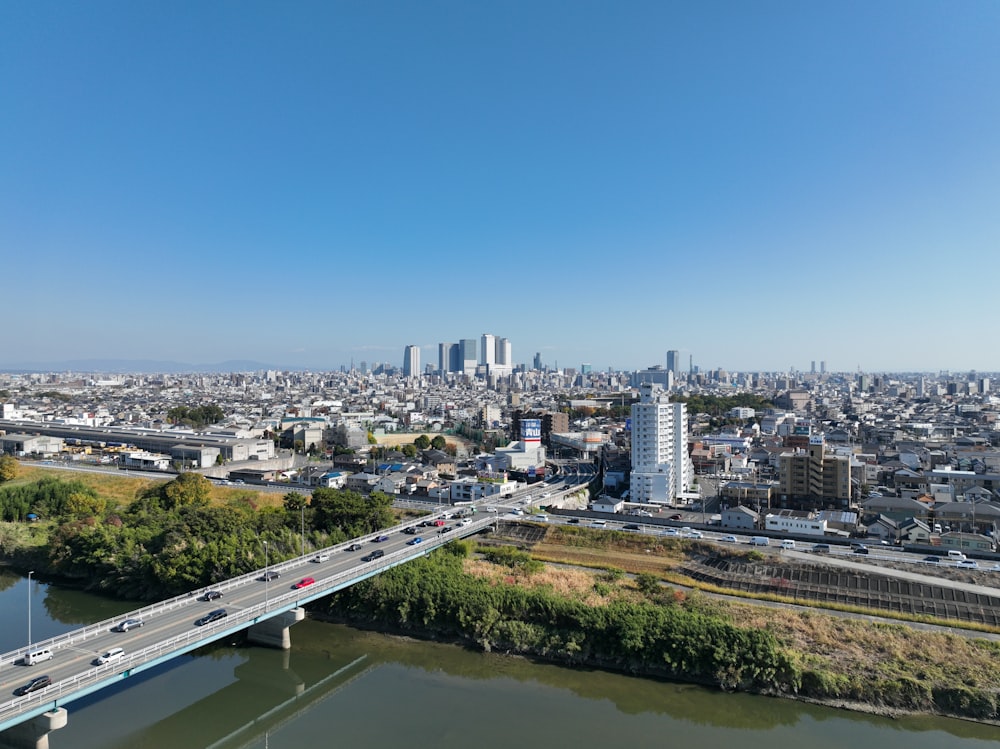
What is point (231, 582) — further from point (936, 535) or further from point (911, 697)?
point (936, 535)

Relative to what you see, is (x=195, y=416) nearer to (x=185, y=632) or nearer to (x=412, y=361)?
(x=185, y=632)

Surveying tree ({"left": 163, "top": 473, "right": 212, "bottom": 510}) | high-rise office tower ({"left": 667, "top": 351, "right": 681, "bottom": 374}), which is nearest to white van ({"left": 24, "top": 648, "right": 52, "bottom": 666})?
tree ({"left": 163, "top": 473, "right": 212, "bottom": 510})

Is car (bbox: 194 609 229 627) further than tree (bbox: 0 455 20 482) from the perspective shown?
No

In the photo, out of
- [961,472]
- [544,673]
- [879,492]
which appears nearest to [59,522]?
[544,673]

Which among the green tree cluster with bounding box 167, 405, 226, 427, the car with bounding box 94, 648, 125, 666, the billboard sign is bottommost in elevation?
the car with bounding box 94, 648, 125, 666

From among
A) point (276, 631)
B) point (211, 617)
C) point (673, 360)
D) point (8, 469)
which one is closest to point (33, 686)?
point (211, 617)

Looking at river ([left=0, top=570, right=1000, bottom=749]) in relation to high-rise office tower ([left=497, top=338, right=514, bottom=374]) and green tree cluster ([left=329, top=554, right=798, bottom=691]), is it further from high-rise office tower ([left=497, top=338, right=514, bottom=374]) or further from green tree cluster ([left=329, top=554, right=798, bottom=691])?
high-rise office tower ([left=497, top=338, right=514, bottom=374])

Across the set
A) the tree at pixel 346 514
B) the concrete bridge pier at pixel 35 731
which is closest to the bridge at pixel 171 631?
the concrete bridge pier at pixel 35 731
